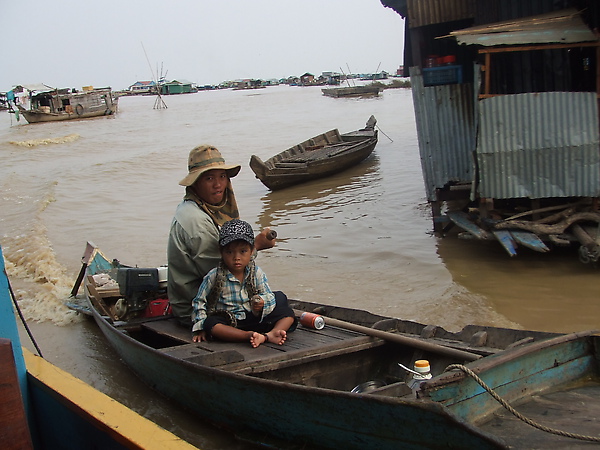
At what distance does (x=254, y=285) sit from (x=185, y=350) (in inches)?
26.8

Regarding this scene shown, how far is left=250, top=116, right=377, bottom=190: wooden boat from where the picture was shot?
47.8 feet

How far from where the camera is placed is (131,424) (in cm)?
245

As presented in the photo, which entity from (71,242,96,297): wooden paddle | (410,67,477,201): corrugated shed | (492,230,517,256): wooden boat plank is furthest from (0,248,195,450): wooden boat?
(410,67,477,201): corrugated shed

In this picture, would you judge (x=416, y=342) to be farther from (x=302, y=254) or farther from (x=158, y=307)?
(x=302, y=254)

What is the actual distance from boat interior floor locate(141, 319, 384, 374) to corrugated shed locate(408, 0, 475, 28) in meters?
5.99

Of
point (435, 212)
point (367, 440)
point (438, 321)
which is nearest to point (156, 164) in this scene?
point (435, 212)

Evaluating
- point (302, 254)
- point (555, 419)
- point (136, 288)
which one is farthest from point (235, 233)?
point (302, 254)

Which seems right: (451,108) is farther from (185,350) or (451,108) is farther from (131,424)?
(131,424)

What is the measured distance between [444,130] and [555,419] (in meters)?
6.36

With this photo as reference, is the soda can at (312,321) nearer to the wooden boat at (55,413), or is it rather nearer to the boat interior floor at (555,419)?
the boat interior floor at (555,419)

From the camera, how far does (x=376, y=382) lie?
4027mm

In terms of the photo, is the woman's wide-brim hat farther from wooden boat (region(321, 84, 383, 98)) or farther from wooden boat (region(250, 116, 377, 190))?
wooden boat (region(321, 84, 383, 98))

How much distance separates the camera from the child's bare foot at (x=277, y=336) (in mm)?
4395

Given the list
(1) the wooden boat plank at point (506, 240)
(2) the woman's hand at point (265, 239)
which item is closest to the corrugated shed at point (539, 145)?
(1) the wooden boat plank at point (506, 240)
